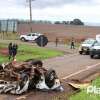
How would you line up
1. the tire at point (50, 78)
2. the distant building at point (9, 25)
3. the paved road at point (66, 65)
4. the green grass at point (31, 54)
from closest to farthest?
1. the tire at point (50, 78)
2. the paved road at point (66, 65)
3. the green grass at point (31, 54)
4. the distant building at point (9, 25)

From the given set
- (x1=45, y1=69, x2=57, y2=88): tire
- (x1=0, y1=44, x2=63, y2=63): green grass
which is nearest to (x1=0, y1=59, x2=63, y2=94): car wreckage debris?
(x1=45, y1=69, x2=57, y2=88): tire

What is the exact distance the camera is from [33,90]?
54.9ft

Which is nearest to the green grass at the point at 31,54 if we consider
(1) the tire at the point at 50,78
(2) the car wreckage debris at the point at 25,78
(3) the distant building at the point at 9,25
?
(2) the car wreckage debris at the point at 25,78

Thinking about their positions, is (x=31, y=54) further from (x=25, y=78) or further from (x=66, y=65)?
(x=25, y=78)

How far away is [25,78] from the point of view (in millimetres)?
15859

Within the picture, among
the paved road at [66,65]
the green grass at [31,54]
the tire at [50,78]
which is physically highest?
the tire at [50,78]

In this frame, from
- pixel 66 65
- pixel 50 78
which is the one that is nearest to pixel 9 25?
pixel 66 65

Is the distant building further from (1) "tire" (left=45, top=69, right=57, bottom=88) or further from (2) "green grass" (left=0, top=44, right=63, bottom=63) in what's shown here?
(1) "tire" (left=45, top=69, right=57, bottom=88)

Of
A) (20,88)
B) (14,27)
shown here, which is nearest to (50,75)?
(20,88)

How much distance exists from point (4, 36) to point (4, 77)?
6775 centimetres

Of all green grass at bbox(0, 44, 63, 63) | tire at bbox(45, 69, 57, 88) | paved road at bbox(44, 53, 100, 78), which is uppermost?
tire at bbox(45, 69, 57, 88)

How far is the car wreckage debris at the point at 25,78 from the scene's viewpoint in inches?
619

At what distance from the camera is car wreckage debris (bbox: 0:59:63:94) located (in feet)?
51.6

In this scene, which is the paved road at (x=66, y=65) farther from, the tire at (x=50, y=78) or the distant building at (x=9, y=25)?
the distant building at (x=9, y=25)
